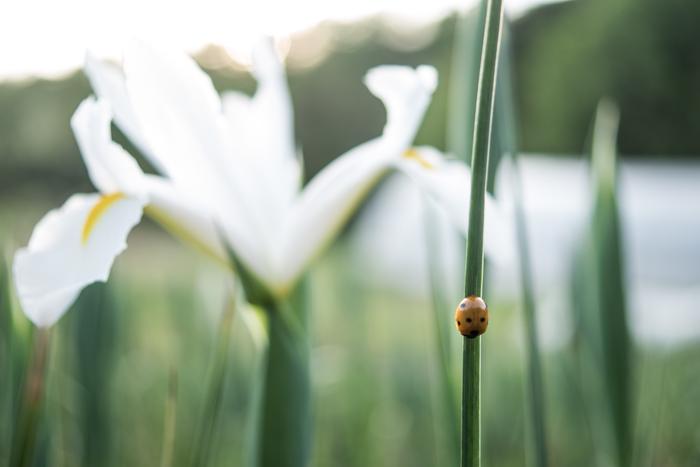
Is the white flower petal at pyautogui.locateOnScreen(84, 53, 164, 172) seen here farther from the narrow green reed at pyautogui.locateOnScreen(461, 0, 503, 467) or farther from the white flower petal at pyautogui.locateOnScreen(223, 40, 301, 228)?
the narrow green reed at pyautogui.locateOnScreen(461, 0, 503, 467)

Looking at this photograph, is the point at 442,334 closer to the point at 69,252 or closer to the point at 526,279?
the point at 526,279

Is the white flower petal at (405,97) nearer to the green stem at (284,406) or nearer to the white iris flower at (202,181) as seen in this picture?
the white iris flower at (202,181)

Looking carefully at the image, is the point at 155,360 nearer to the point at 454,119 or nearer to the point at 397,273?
the point at 454,119

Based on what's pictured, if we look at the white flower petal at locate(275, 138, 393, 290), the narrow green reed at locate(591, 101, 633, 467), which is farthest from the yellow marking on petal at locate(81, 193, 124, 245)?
the narrow green reed at locate(591, 101, 633, 467)

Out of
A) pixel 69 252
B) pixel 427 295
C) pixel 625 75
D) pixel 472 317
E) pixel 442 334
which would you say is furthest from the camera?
pixel 625 75

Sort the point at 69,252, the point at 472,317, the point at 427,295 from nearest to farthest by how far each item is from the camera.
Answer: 1. the point at 472,317
2. the point at 69,252
3. the point at 427,295

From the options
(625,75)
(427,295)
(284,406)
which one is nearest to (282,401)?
(284,406)

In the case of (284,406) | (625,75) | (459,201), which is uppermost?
(625,75)

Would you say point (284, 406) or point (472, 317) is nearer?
point (472, 317)
